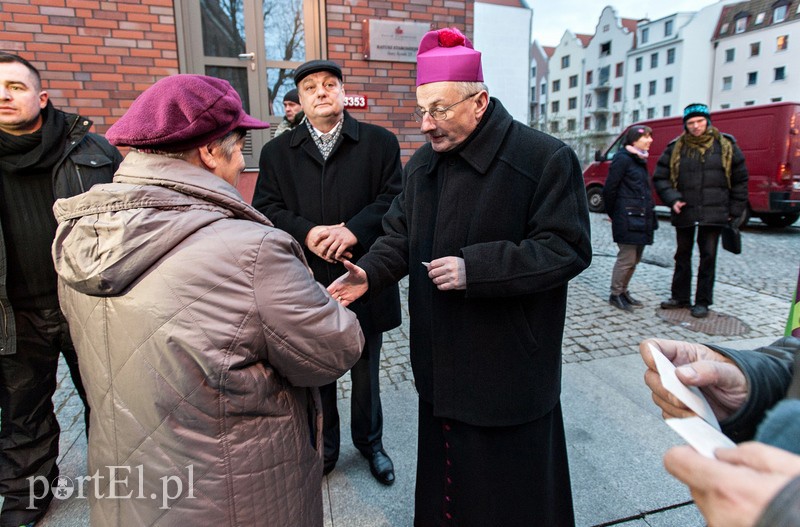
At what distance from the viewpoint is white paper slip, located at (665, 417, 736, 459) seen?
741 mm

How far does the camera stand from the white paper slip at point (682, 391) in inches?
35.6

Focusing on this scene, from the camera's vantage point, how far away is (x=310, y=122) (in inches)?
108

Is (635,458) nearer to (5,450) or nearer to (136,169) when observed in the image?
(136,169)

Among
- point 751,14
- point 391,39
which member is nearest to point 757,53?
point 751,14

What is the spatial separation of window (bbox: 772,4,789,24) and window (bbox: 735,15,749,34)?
223 cm

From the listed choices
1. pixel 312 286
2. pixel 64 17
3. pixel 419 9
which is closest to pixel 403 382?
pixel 312 286

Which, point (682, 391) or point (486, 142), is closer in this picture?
point (682, 391)

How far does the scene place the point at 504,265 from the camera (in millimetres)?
1626

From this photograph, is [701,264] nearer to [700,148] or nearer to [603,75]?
[700,148]

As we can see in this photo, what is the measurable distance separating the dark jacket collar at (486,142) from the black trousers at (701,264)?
14.2ft

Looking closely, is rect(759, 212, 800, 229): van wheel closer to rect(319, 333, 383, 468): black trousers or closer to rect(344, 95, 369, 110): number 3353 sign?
rect(344, 95, 369, 110): number 3353 sign

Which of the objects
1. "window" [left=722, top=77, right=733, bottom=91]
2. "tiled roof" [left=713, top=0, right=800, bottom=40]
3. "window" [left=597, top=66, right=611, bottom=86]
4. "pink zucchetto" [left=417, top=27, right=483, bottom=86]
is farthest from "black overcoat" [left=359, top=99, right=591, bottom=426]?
"window" [left=597, top=66, right=611, bottom=86]

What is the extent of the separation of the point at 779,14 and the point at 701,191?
54.3 m

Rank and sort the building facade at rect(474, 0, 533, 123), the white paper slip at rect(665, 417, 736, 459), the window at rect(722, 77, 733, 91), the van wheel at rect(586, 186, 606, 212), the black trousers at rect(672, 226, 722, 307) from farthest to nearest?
the window at rect(722, 77, 733, 91) < the building facade at rect(474, 0, 533, 123) < the van wheel at rect(586, 186, 606, 212) < the black trousers at rect(672, 226, 722, 307) < the white paper slip at rect(665, 417, 736, 459)
